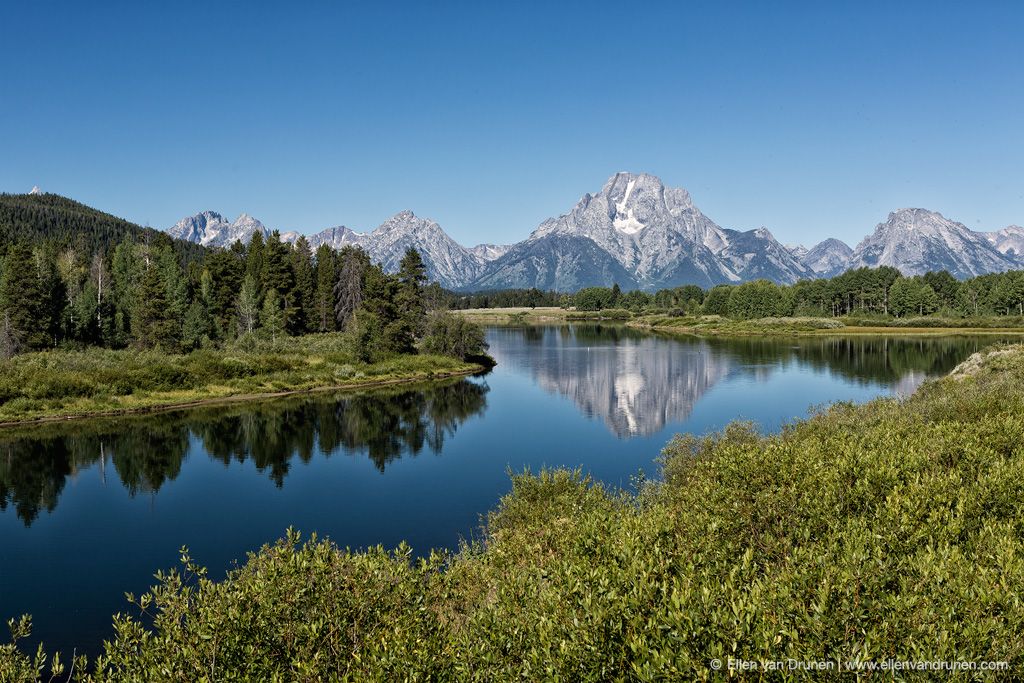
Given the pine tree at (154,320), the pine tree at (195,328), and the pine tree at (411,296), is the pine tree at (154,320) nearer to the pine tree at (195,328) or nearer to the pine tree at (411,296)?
the pine tree at (195,328)

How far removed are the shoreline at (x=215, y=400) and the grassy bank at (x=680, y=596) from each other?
6137 cm

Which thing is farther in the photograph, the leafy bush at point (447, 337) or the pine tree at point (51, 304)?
the leafy bush at point (447, 337)

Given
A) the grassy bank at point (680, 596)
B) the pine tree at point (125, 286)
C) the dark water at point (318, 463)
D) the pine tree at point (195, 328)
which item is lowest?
the dark water at point (318, 463)

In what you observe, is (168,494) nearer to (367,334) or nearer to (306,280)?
(367,334)

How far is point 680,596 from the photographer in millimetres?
10594

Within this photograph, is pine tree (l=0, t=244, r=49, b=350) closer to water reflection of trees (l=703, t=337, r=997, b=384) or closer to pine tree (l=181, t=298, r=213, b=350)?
pine tree (l=181, t=298, r=213, b=350)

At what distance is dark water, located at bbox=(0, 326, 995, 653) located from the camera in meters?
32.8

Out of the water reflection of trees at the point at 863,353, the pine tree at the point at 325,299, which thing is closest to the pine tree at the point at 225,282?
the pine tree at the point at 325,299

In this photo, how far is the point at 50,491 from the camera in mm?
43969

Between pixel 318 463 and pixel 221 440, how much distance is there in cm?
1283

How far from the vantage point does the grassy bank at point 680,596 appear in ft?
33.0

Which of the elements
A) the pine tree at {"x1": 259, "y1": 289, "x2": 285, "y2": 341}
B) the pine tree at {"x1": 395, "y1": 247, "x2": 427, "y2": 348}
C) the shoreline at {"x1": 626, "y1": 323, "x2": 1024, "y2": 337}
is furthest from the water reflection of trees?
the pine tree at {"x1": 259, "y1": 289, "x2": 285, "y2": 341}

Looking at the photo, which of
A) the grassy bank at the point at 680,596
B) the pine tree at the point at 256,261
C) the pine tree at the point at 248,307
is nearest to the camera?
the grassy bank at the point at 680,596

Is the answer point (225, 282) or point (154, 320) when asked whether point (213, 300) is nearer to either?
point (225, 282)
